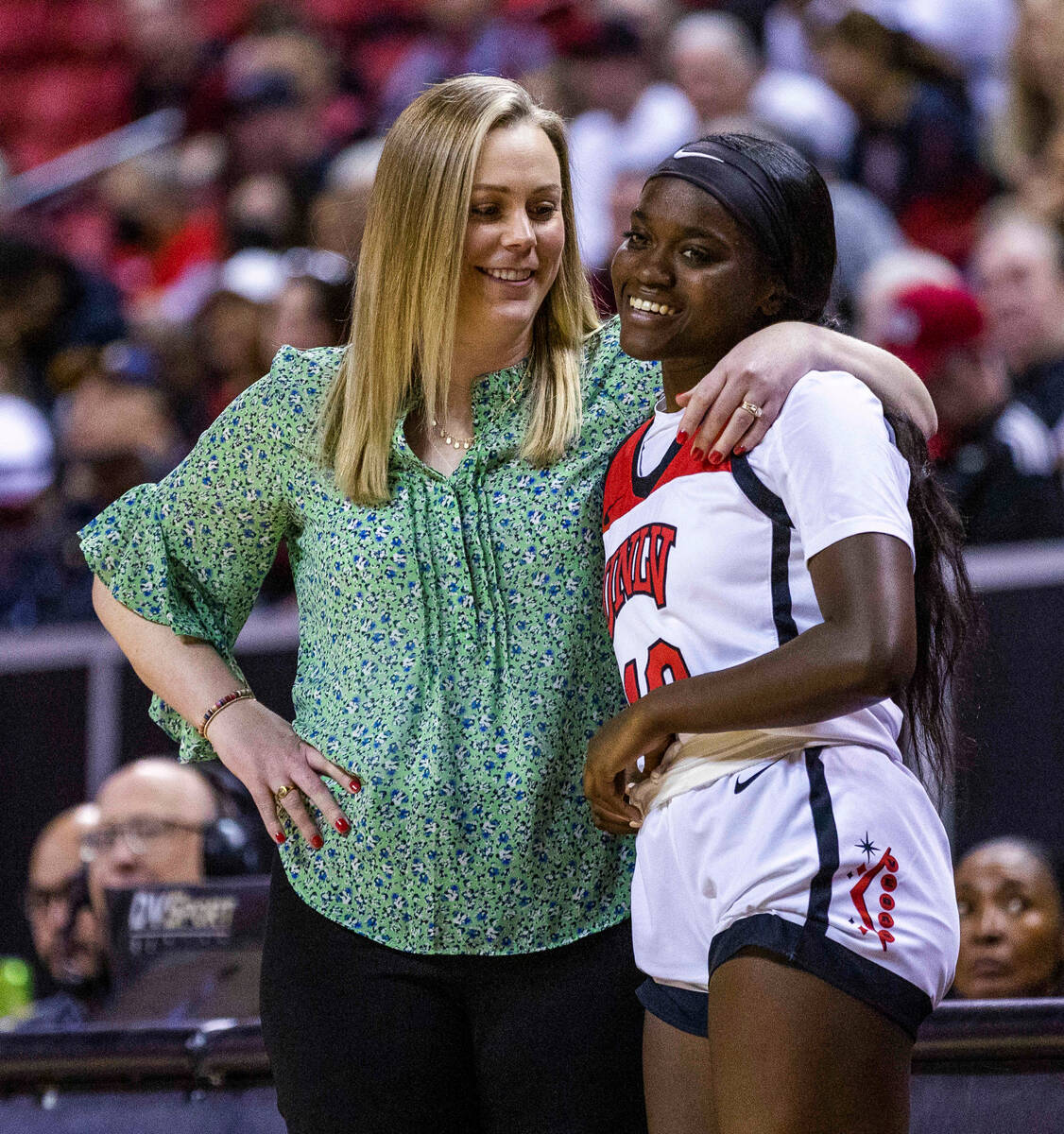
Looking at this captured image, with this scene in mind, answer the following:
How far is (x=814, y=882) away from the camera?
1.38 m

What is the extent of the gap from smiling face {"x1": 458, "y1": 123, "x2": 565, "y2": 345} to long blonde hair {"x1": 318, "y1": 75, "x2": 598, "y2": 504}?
0.03 m

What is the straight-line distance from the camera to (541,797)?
5.64 ft

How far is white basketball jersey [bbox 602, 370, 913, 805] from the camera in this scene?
4.58ft

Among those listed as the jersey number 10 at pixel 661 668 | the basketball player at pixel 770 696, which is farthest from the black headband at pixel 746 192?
the jersey number 10 at pixel 661 668

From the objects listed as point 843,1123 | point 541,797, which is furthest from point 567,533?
point 843,1123

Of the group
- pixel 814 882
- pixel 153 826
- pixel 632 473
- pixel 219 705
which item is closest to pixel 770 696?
pixel 814 882

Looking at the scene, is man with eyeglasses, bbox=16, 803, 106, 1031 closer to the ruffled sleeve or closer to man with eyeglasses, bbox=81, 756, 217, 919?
man with eyeglasses, bbox=81, 756, 217, 919

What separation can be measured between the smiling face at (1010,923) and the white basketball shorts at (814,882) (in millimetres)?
1582

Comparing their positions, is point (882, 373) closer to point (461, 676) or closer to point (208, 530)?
point (461, 676)

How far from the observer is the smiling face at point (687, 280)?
5.11 feet

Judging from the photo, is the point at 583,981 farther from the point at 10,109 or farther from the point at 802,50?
the point at 10,109

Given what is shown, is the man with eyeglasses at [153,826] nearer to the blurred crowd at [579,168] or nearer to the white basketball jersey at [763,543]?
the blurred crowd at [579,168]

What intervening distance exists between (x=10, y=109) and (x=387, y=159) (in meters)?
7.28

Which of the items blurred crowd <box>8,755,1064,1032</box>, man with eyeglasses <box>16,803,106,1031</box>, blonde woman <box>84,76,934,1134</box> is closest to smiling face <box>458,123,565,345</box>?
blonde woman <box>84,76,934,1134</box>
